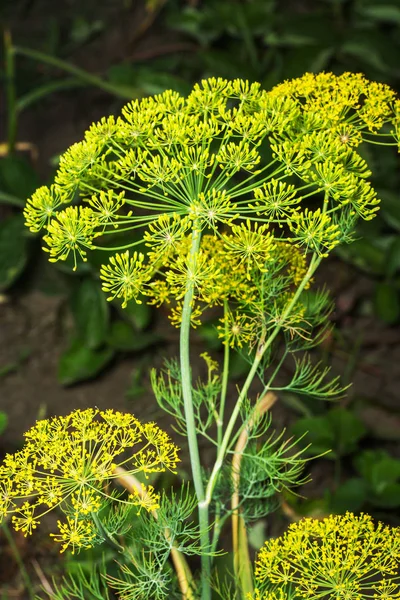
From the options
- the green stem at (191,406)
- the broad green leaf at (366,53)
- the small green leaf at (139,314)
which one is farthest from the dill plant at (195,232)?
the broad green leaf at (366,53)

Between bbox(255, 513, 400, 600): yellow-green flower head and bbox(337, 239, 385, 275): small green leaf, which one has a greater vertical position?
bbox(337, 239, 385, 275): small green leaf

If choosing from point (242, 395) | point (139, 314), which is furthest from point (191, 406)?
point (139, 314)

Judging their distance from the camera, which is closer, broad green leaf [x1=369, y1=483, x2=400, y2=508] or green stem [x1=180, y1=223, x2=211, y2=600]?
green stem [x1=180, y1=223, x2=211, y2=600]

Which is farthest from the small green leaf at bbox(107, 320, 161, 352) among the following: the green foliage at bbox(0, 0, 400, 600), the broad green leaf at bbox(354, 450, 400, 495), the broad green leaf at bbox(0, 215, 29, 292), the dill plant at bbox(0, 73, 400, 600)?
the dill plant at bbox(0, 73, 400, 600)

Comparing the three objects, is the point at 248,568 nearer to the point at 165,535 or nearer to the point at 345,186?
the point at 165,535

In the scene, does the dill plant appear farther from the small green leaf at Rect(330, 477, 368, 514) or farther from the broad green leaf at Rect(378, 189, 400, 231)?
the broad green leaf at Rect(378, 189, 400, 231)

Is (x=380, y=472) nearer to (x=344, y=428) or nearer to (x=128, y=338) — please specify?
(x=344, y=428)

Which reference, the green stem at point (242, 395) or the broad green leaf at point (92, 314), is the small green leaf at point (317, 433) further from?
the green stem at point (242, 395)
